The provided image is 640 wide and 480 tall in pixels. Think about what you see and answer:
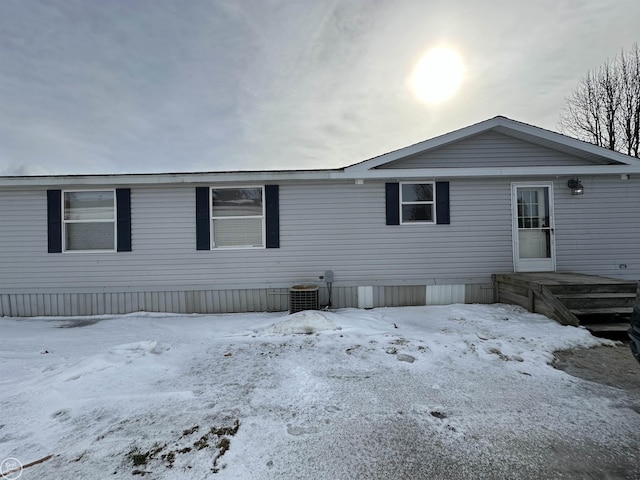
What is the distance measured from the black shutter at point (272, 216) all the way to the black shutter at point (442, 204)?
3.72 m

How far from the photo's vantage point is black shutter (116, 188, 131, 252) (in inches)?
241

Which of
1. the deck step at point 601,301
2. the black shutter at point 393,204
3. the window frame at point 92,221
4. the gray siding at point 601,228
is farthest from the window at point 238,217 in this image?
the gray siding at point 601,228

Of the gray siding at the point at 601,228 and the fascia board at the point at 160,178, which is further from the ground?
the fascia board at the point at 160,178

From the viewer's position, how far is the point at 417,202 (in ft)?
20.9

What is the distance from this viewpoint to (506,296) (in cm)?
594

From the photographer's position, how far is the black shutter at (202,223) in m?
6.15

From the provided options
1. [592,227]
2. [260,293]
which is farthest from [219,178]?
[592,227]

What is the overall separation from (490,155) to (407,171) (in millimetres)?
2102

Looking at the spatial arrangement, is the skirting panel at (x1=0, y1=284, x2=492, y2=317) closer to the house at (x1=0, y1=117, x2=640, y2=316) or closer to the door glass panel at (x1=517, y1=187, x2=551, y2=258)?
the house at (x1=0, y1=117, x2=640, y2=316)

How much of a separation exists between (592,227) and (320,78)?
805 cm

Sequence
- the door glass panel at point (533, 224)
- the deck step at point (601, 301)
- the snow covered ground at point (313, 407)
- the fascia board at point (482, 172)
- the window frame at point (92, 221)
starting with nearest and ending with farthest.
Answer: the snow covered ground at point (313, 407), the deck step at point (601, 301), the fascia board at point (482, 172), the window frame at point (92, 221), the door glass panel at point (533, 224)

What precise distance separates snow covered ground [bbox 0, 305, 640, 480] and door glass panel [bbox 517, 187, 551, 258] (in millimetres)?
2671

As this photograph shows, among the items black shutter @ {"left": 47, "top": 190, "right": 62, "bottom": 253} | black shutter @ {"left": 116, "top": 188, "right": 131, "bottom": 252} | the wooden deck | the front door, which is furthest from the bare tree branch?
black shutter @ {"left": 47, "top": 190, "right": 62, "bottom": 253}

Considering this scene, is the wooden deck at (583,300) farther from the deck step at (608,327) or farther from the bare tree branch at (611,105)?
the bare tree branch at (611,105)
